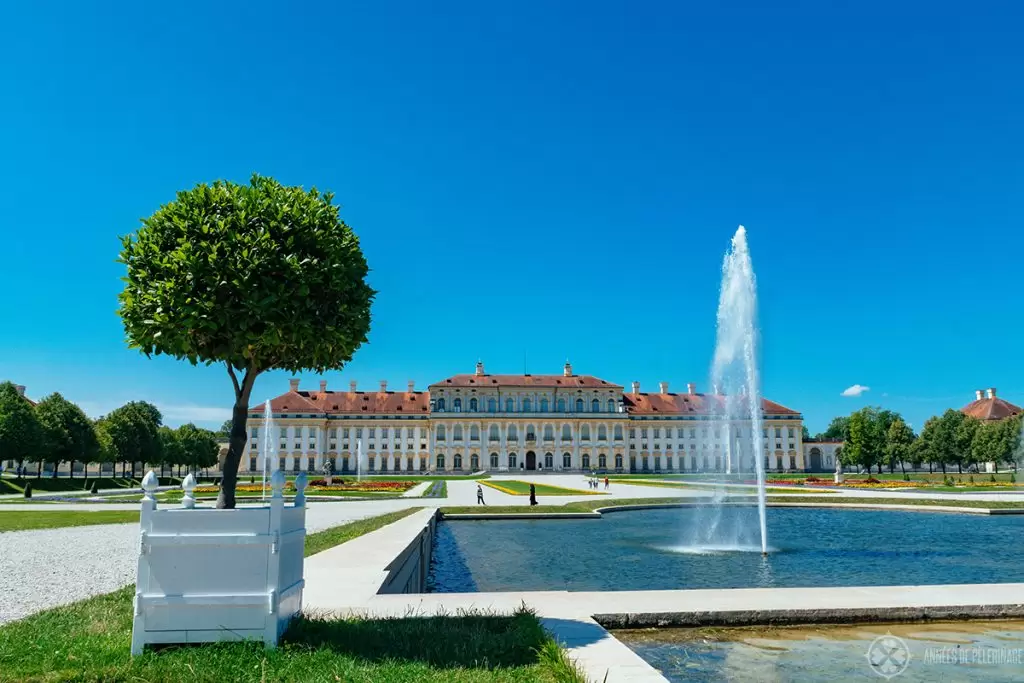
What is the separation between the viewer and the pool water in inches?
492

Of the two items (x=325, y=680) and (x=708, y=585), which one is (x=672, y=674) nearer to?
(x=325, y=680)

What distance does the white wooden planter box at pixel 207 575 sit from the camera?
5.64 metres

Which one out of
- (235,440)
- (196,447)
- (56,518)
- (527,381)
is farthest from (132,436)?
(235,440)

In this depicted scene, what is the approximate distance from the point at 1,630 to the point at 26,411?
173 feet

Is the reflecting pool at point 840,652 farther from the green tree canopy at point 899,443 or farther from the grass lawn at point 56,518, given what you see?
the green tree canopy at point 899,443

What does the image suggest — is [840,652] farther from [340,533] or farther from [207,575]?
[340,533]

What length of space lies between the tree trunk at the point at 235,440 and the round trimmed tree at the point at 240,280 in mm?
17

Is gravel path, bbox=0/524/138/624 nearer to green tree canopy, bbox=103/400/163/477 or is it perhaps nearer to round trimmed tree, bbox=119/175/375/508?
round trimmed tree, bbox=119/175/375/508

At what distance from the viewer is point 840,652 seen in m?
6.88

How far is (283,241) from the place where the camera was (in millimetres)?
6582

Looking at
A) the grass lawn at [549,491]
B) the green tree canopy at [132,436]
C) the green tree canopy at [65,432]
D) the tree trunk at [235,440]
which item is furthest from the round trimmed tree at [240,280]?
the green tree canopy at [132,436]

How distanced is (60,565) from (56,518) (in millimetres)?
11834

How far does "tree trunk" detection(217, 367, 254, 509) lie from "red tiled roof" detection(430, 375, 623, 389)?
94.2 meters

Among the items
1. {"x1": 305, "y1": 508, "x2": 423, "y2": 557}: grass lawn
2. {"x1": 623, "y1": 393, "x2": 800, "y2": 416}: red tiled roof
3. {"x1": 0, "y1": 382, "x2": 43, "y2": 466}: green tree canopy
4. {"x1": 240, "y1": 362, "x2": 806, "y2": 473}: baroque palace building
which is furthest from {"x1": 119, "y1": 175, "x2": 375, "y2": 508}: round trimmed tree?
{"x1": 623, "y1": 393, "x2": 800, "y2": 416}: red tiled roof
